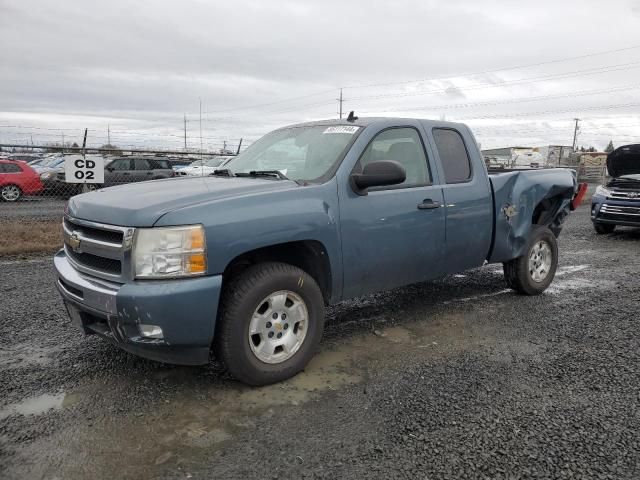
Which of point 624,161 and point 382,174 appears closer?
point 382,174

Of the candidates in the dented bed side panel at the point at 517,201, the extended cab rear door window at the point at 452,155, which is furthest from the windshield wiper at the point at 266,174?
the dented bed side panel at the point at 517,201

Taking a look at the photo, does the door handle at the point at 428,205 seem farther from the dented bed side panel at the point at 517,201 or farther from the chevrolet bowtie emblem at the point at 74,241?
the chevrolet bowtie emblem at the point at 74,241

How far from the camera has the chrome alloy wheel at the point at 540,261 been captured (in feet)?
19.3

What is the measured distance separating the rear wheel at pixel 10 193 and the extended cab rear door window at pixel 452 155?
53.2 ft

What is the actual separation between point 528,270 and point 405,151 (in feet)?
7.30

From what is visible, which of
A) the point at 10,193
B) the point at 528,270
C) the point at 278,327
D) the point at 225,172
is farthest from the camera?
the point at 10,193

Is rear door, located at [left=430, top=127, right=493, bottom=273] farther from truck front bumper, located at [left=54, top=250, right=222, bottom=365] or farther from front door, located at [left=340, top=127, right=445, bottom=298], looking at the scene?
truck front bumper, located at [left=54, top=250, right=222, bottom=365]

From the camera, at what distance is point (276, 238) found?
11.5 feet

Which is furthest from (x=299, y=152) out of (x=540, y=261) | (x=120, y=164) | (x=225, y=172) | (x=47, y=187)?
(x=47, y=187)

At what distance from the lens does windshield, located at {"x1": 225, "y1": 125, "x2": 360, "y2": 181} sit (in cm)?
412

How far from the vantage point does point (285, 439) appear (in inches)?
116

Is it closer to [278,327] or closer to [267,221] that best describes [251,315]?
[278,327]

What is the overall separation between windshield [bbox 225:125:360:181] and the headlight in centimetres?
118

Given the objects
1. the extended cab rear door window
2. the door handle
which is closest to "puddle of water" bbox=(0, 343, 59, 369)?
the door handle
